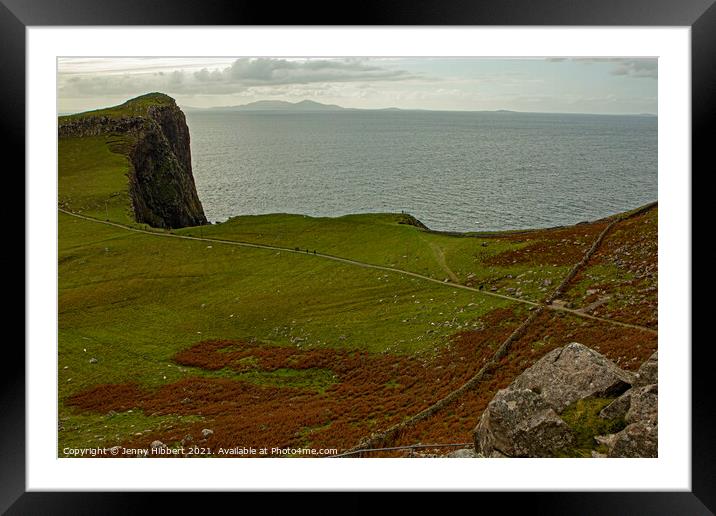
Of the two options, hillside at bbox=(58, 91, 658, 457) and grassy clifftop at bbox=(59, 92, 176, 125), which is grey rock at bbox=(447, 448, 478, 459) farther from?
grassy clifftop at bbox=(59, 92, 176, 125)

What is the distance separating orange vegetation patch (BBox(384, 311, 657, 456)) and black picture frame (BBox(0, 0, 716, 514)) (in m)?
2.79

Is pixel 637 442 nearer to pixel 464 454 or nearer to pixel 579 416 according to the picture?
pixel 579 416

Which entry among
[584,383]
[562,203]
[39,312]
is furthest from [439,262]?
[39,312]

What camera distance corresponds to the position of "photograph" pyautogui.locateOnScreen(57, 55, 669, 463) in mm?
11211

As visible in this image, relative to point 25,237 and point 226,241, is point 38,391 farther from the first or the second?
point 226,241

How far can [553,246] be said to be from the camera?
16.3 m

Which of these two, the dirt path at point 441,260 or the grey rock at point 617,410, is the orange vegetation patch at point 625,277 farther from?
the grey rock at point 617,410

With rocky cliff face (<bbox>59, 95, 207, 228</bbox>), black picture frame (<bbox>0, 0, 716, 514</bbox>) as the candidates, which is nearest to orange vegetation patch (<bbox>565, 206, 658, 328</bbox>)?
black picture frame (<bbox>0, 0, 716, 514</bbox>)

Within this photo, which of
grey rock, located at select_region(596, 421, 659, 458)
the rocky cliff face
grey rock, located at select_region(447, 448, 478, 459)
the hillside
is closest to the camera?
grey rock, located at select_region(596, 421, 659, 458)

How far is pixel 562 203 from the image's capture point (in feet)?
59.2

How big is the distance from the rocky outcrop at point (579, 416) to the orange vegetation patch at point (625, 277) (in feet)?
11.2

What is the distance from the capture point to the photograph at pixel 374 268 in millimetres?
11211

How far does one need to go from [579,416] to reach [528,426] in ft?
3.10
